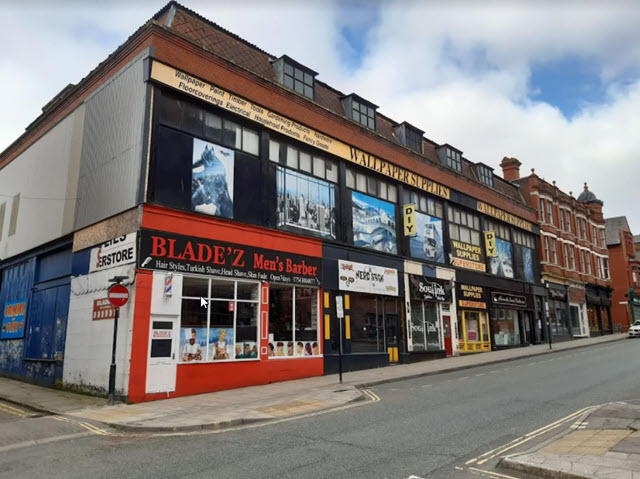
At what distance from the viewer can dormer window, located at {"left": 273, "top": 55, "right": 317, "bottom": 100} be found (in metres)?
20.2

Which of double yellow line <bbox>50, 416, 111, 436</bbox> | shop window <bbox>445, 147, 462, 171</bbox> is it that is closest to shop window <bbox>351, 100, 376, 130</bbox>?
shop window <bbox>445, 147, 462, 171</bbox>

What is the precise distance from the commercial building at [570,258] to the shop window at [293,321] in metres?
24.0

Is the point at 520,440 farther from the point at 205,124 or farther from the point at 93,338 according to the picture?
the point at 205,124

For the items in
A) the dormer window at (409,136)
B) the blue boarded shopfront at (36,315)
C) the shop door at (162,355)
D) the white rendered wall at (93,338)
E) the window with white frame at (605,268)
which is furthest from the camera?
the window with white frame at (605,268)

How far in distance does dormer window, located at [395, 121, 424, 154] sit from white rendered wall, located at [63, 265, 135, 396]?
Answer: 17854mm

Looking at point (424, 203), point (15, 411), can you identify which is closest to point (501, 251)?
point (424, 203)

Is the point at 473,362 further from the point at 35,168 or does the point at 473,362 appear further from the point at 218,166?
the point at 35,168

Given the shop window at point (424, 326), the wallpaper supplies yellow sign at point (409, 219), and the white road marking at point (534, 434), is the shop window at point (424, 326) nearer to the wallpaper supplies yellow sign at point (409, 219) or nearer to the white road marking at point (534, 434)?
the wallpaper supplies yellow sign at point (409, 219)

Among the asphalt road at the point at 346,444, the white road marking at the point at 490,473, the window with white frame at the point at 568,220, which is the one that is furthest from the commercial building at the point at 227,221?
the window with white frame at the point at 568,220

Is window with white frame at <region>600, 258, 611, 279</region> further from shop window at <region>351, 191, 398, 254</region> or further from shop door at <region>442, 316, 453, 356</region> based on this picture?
shop window at <region>351, 191, 398, 254</region>

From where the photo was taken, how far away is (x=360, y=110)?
24.4 m

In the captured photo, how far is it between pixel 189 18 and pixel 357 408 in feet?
47.4

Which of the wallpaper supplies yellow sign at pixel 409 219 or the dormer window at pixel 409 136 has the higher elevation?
the dormer window at pixel 409 136

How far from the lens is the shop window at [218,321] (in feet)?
48.6
